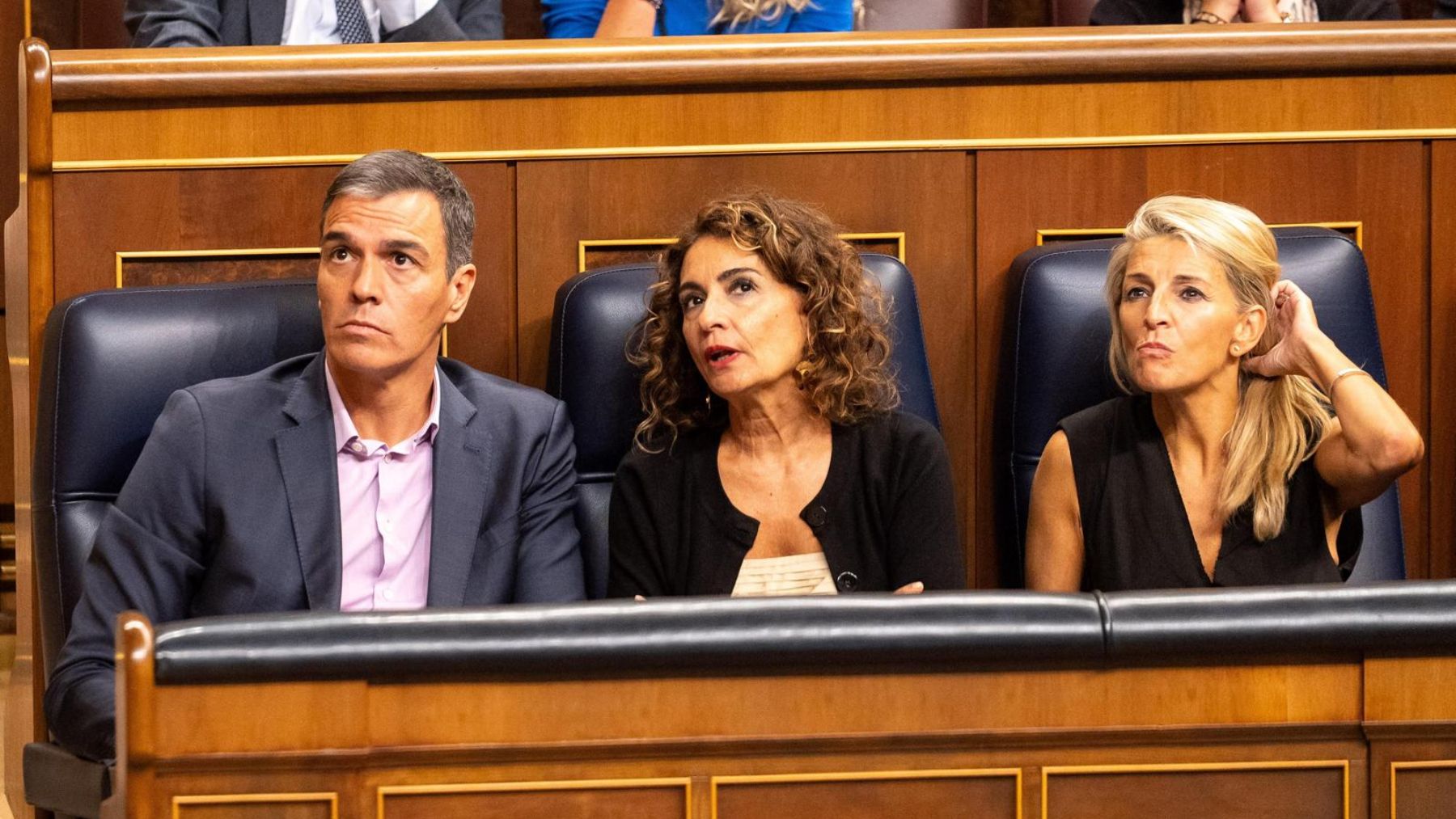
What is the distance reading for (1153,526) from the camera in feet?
5.32

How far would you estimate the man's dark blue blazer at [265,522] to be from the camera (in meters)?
1.45

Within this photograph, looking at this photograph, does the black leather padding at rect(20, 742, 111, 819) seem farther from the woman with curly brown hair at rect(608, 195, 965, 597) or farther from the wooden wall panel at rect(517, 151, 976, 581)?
the wooden wall panel at rect(517, 151, 976, 581)

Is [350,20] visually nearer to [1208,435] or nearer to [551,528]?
[551,528]

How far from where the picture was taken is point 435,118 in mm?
1813

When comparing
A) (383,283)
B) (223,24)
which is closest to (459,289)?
(383,283)

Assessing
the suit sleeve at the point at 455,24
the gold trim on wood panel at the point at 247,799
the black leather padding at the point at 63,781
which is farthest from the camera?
the suit sleeve at the point at 455,24

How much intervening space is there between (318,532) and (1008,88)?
0.93m

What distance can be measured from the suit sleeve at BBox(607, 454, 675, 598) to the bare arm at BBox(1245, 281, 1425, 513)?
0.64 meters

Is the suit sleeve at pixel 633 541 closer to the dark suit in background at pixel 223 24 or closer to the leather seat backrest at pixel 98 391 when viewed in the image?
the leather seat backrest at pixel 98 391

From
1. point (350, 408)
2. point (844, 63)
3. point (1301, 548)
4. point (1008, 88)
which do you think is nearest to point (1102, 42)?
point (1008, 88)

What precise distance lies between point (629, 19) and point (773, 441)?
2.39 ft

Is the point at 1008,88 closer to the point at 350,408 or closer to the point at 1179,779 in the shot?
the point at 350,408

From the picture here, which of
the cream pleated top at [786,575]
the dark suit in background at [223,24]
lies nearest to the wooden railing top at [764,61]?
the dark suit in background at [223,24]

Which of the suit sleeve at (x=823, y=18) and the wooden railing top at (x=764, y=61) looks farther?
the suit sleeve at (x=823, y=18)
